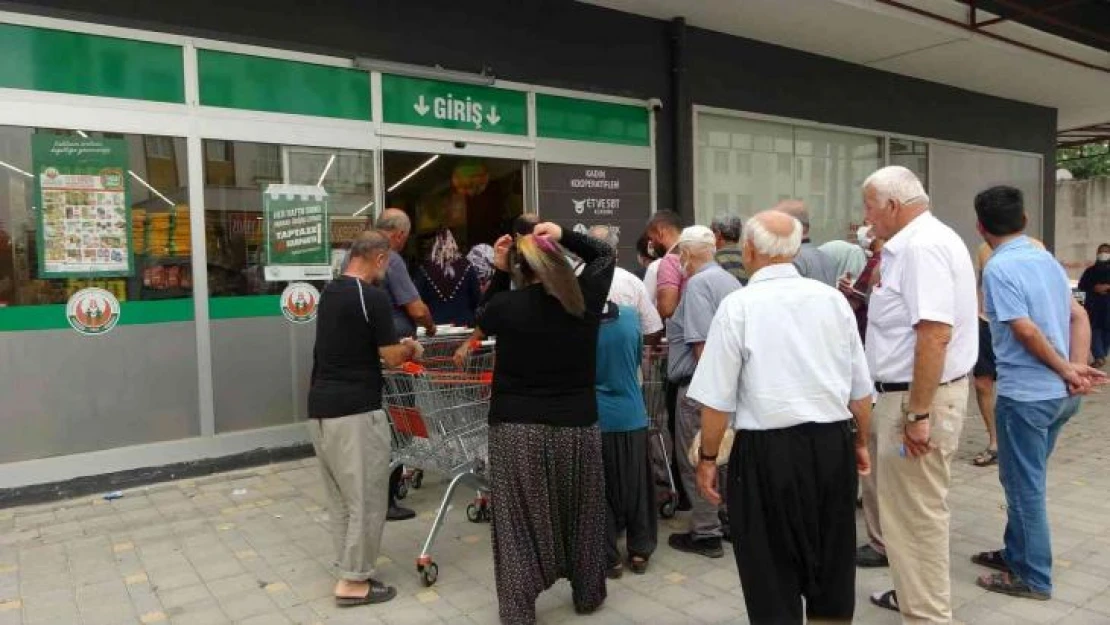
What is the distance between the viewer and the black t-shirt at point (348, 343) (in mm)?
3686

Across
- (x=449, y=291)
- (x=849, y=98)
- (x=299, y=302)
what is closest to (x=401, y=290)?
(x=449, y=291)

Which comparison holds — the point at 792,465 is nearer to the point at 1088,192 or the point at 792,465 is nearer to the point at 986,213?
the point at 986,213

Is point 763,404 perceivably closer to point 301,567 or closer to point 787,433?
point 787,433

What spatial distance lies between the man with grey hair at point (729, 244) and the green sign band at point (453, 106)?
3239 millimetres

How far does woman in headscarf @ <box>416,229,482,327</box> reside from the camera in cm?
635

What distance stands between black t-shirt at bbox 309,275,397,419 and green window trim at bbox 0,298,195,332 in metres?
2.74

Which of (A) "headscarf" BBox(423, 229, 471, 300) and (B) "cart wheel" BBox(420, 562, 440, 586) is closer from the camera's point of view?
(B) "cart wheel" BBox(420, 562, 440, 586)

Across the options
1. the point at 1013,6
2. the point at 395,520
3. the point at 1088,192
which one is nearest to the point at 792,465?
the point at 395,520

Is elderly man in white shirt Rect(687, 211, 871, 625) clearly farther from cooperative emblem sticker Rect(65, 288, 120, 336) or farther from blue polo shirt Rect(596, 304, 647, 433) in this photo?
cooperative emblem sticker Rect(65, 288, 120, 336)

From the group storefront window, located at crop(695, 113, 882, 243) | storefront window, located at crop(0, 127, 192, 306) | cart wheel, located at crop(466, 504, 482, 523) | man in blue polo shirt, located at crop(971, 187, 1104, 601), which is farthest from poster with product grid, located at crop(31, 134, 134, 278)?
storefront window, located at crop(695, 113, 882, 243)

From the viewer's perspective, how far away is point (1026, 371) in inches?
145

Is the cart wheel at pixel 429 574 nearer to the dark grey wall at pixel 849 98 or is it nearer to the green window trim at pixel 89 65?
the green window trim at pixel 89 65

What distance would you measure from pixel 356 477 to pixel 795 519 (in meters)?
2.01

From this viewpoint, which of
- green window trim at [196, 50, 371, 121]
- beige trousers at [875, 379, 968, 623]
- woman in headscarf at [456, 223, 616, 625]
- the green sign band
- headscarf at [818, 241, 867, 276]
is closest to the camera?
beige trousers at [875, 379, 968, 623]
